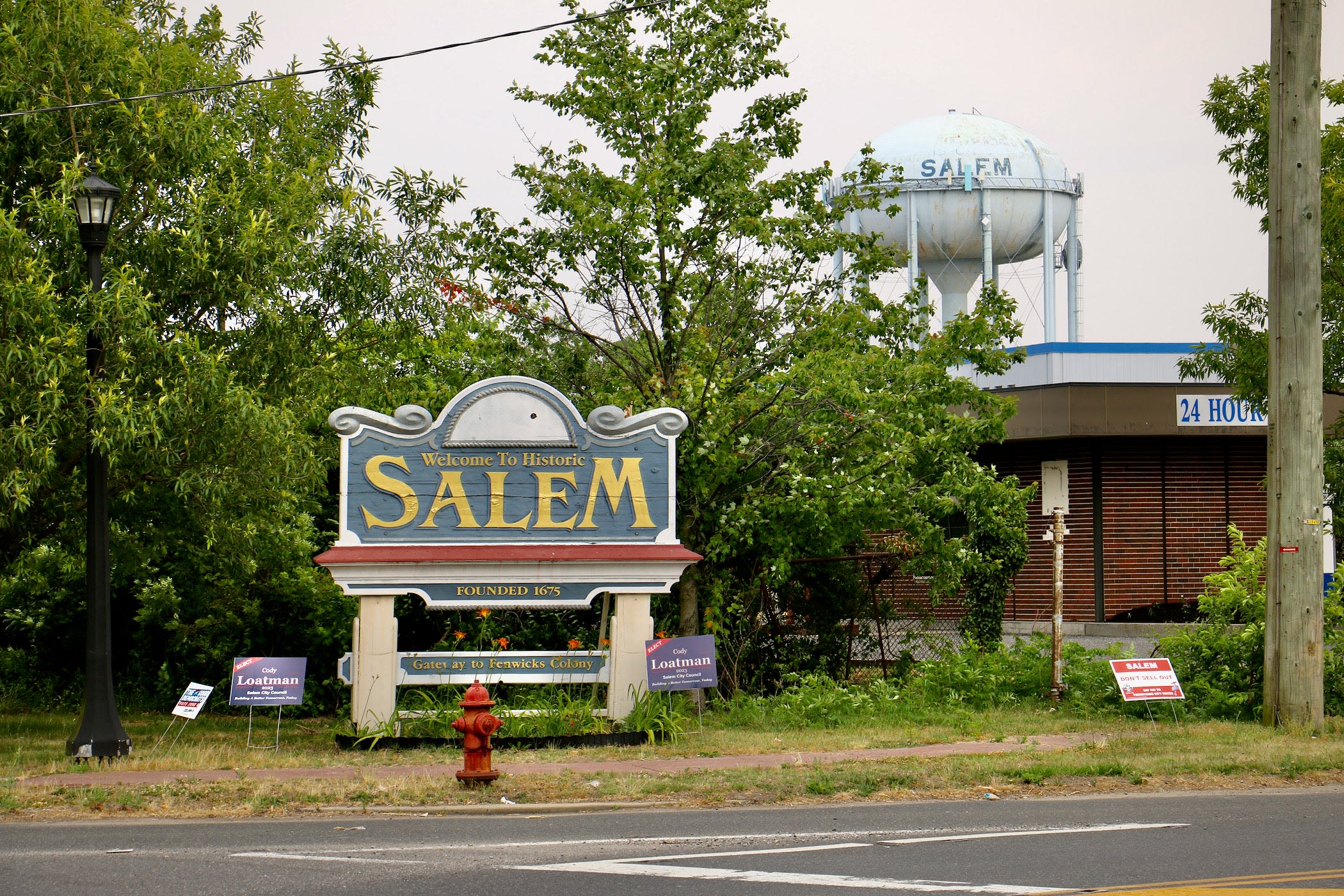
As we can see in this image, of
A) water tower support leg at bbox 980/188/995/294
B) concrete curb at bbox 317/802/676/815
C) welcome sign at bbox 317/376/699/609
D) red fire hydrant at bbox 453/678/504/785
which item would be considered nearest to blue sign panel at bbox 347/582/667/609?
welcome sign at bbox 317/376/699/609

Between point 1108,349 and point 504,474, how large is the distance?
17197 mm

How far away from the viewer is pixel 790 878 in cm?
747

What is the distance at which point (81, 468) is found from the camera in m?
14.2

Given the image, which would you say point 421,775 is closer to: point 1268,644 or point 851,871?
point 851,871

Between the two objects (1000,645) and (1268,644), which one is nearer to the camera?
(1268,644)

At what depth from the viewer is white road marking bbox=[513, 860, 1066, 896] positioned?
7.02 metres

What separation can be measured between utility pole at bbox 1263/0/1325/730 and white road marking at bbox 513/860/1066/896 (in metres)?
7.46

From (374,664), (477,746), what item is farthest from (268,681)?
(477,746)

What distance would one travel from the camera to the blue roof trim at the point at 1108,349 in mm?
27453

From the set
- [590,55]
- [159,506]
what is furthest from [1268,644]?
[159,506]

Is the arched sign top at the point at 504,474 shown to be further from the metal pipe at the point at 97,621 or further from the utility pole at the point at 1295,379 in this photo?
the utility pole at the point at 1295,379

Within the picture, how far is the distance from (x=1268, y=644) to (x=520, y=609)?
8125 mm

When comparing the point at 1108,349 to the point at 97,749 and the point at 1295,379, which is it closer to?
the point at 1295,379

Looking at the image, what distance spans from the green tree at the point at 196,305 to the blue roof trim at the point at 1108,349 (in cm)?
1423
